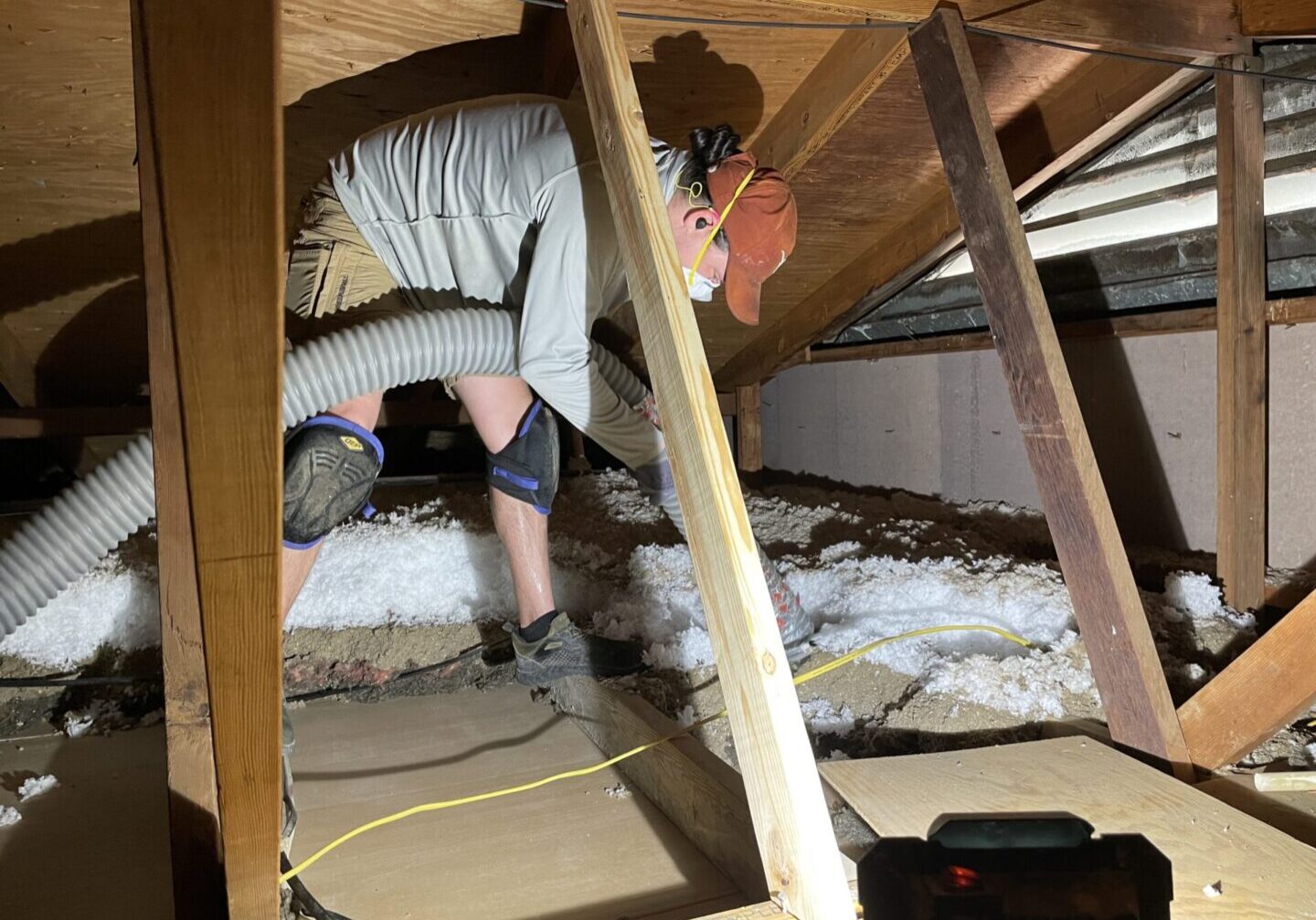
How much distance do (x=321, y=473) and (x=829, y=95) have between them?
137 cm

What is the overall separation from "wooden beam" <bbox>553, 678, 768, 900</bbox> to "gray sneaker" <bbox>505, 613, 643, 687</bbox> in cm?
10

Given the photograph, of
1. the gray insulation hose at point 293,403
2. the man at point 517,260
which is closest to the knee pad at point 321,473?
the man at point 517,260

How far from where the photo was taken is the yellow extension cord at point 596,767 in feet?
3.92

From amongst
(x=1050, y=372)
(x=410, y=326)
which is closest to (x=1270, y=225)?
(x=1050, y=372)

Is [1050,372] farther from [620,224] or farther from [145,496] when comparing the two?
[145,496]

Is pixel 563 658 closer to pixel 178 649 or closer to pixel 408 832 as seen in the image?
pixel 408 832

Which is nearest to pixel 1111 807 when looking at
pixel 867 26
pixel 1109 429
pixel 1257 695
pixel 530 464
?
pixel 1257 695

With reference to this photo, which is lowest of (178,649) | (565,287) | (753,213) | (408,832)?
(408,832)

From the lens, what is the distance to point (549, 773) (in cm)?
147

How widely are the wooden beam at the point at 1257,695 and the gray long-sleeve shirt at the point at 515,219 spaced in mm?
1044

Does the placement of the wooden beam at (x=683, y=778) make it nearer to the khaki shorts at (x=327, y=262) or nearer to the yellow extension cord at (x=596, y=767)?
the yellow extension cord at (x=596, y=767)

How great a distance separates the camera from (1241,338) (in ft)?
6.29

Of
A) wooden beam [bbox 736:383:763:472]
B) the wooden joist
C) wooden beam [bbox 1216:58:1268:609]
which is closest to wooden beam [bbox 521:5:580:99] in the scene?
the wooden joist

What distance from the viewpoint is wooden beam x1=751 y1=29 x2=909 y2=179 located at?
1.74 metres
